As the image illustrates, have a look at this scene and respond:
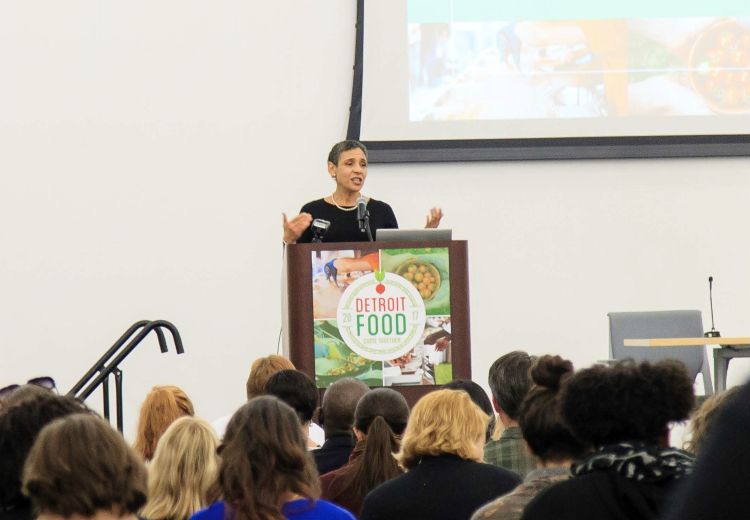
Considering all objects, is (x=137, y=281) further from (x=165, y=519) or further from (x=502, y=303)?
(x=165, y=519)

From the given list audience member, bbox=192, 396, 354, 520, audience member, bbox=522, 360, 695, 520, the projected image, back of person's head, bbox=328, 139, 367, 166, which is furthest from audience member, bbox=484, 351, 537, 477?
the projected image

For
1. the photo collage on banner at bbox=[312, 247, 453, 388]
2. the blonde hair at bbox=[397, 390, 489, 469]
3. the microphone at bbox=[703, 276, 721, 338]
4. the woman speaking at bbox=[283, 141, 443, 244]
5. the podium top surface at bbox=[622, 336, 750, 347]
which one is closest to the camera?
the blonde hair at bbox=[397, 390, 489, 469]

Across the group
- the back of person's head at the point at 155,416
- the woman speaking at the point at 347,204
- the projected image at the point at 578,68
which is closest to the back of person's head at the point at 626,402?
the back of person's head at the point at 155,416

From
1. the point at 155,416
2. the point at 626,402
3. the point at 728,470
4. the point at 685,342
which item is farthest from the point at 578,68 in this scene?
the point at 728,470

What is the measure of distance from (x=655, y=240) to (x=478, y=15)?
6.33 ft

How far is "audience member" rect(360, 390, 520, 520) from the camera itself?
8.29 ft

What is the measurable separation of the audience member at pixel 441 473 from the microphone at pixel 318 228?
6.94ft

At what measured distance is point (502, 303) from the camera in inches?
311

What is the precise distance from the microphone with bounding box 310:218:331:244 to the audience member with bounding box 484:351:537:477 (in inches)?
55.6

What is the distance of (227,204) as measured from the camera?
7883mm

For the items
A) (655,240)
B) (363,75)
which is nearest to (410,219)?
(363,75)

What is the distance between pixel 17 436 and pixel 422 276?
2.68 meters

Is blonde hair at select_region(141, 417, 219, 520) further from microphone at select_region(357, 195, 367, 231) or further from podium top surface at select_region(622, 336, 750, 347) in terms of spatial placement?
podium top surface at select_region(622, 336, 750, 347)

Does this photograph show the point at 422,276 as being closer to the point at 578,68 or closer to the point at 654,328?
the point at 654,328
